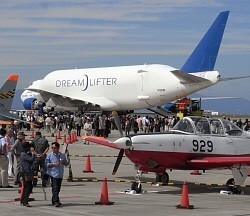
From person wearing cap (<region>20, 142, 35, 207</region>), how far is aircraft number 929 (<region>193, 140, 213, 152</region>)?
4.94 metres

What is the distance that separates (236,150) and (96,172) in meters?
6.06

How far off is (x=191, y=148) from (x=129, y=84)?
34392 millimetres

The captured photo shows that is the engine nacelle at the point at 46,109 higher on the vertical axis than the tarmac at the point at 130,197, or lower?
higher

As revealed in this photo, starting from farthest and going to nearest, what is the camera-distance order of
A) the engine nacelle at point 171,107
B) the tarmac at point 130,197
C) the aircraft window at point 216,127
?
the engine nacelle at point 171,107
the aircraft window at point 216,127
the tarmac at point 130,197

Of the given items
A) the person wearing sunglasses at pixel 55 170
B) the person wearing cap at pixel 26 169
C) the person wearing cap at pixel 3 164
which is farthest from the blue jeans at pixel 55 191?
the person wearing cap at pixel 3 164

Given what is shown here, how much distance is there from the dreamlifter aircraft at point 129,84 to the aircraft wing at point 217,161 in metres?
27.9

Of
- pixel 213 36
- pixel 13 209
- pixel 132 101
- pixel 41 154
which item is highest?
pixel 213 36

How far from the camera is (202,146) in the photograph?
691 inches

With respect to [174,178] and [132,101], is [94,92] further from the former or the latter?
[174,178]

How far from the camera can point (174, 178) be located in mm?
20578

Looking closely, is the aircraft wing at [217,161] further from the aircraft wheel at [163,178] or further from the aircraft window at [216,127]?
the aircraft wheel at [163,178]

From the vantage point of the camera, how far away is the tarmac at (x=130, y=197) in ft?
43.3

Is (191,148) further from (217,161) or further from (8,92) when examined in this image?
(8,92)

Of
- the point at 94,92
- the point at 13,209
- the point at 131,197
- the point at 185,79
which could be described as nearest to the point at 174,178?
the point at 131,197
